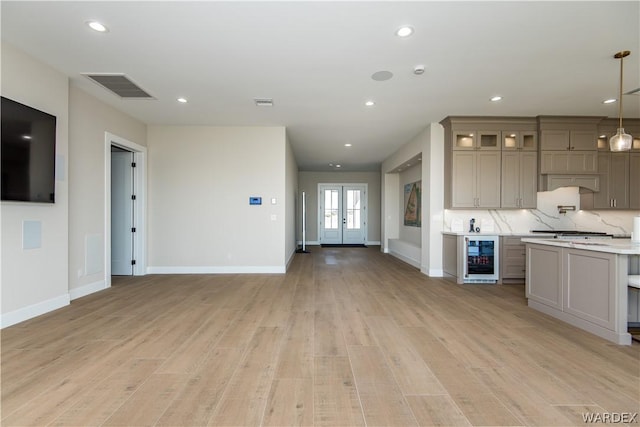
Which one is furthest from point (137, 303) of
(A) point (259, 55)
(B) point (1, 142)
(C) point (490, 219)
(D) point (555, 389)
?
(C) point (490, 219)

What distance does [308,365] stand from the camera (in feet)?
7.68

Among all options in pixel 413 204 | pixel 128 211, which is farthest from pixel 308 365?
pixel 413 204

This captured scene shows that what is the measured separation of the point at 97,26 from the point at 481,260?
20.6 feet

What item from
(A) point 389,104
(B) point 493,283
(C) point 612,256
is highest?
(A) point 389,104

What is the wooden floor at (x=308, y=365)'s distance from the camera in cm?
179

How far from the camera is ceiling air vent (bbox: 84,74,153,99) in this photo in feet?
12.6

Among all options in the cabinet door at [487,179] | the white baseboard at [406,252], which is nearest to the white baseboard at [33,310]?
the white baseboard at [406,252]

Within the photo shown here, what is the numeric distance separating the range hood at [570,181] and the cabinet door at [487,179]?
86 cm

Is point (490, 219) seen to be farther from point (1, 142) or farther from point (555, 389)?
point (1, 142)

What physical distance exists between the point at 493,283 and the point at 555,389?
11.9 ft

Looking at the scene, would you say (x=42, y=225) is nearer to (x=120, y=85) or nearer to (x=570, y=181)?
(x=120, y=85)

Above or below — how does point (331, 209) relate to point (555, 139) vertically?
below

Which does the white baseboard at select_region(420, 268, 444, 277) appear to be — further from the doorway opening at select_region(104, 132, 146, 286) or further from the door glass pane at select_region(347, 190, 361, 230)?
the door glass pane at select_region(347, 190, 361, 230)

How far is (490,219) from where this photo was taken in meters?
5.76
